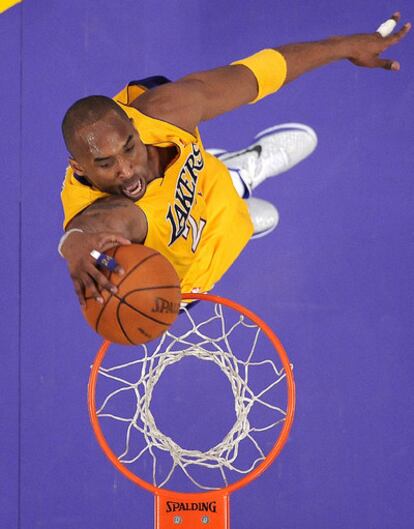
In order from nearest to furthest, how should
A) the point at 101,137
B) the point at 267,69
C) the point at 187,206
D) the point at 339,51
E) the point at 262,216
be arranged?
1. the point at 101,137
2. the point at 187,206
3. the point at 267,69
4. the point at 339,51
5. the point at 262,216

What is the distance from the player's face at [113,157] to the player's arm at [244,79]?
0.78ft

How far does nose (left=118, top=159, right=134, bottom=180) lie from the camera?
239 centimetres

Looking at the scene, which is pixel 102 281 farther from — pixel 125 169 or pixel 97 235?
pixel 125 169

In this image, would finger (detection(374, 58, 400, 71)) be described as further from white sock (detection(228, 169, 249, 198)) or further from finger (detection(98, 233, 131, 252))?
finger (detection(98, 233, 131, 252))

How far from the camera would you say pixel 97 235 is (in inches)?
85.3

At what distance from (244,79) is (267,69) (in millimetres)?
114

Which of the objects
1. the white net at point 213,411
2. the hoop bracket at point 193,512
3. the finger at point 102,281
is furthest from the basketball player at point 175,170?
the hoop bracket at point 193,512

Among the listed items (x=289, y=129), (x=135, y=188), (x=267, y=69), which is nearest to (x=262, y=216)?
(x=289, y=129)

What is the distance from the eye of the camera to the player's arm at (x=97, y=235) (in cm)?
211

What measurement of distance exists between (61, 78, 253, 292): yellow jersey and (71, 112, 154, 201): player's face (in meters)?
0.06

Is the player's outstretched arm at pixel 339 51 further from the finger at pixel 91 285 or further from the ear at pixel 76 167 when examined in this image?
the finger at pixel 91 285

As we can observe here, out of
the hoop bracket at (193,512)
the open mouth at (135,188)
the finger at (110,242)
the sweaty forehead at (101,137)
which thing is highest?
the sweaty forehead at (101,137)

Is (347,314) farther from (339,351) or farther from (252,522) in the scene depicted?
(252,522)

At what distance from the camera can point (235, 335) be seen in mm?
3566
